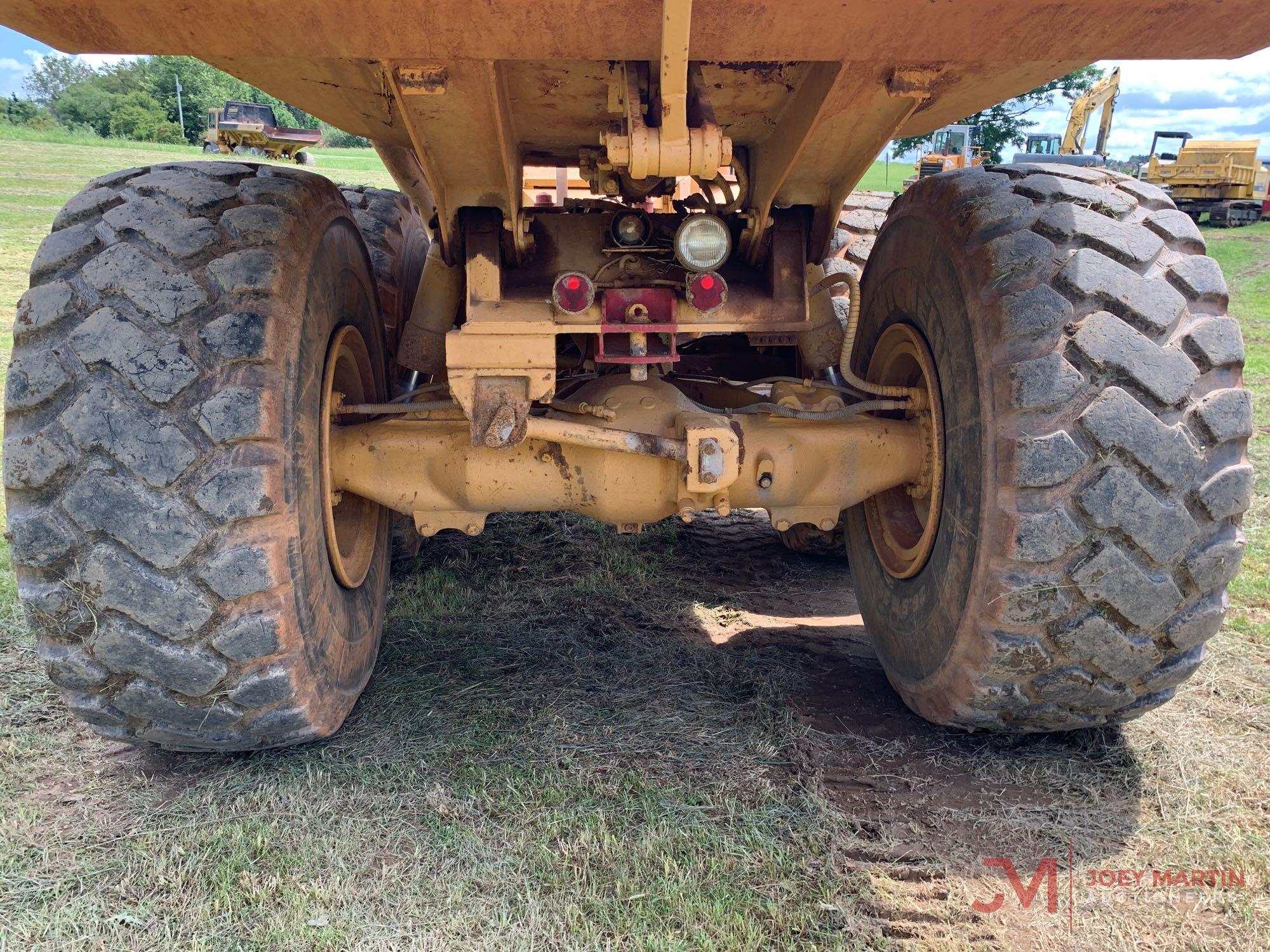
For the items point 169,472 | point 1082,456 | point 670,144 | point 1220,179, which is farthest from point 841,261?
point 1220,179

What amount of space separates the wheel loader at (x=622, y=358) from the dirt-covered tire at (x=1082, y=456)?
10mm

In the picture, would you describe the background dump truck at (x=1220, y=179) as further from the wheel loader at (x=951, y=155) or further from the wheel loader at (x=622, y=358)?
the wheel loader at (x=622, y=358)

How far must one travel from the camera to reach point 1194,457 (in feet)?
7.85

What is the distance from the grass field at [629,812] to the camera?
7.14ft

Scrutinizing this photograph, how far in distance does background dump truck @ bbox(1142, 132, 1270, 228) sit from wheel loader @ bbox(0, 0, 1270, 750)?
29871 mm

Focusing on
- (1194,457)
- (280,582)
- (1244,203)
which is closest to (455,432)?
(280,582)

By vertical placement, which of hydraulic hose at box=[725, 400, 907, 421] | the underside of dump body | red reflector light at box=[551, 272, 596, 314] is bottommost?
hydraulic hose at box=[725, 400, 907, 421]

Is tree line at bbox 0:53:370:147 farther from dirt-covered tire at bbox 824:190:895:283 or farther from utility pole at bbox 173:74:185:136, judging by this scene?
dirt-covered tire at bbox 824:190:895:283

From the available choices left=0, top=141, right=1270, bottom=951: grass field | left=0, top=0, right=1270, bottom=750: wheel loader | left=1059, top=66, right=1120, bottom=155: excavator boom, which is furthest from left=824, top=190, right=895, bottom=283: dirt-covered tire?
left=1059, top=66, right=1120, bottom=155: excavator boom

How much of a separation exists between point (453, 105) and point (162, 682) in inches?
64.3

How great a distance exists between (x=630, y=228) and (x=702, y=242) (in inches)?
12.4

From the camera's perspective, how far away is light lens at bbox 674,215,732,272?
279cm

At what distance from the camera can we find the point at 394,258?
4.34 meters

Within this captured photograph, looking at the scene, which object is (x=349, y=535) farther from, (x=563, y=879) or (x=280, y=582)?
(x=563, y=879)
